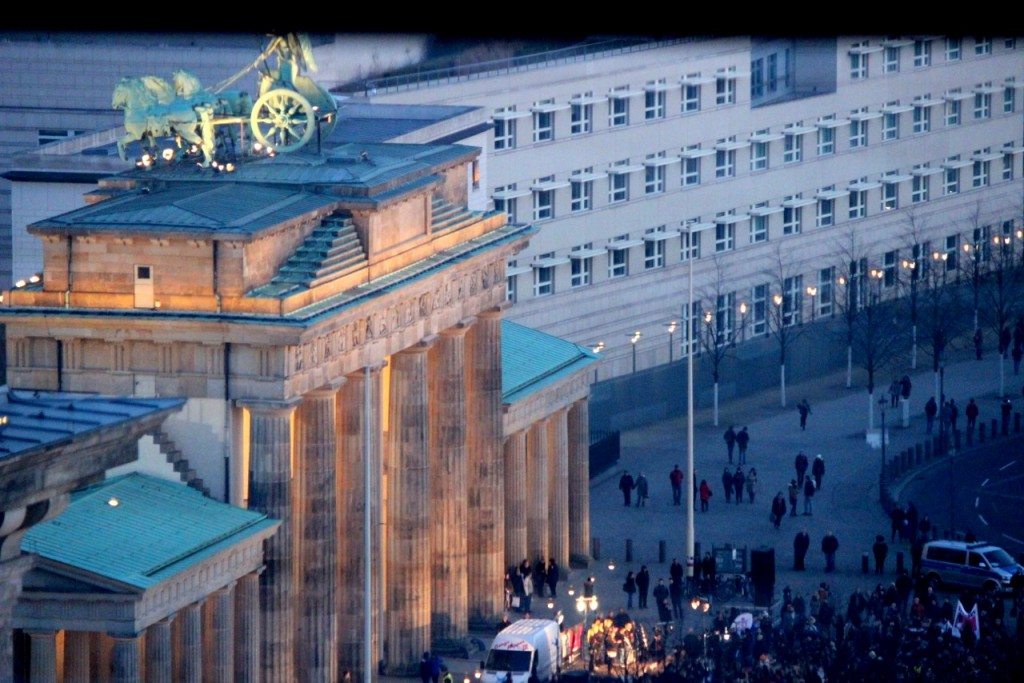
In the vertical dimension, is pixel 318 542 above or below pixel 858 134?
below

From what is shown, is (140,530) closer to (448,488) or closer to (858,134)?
(448,488)

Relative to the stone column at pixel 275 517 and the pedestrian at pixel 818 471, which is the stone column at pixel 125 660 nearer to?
the stone column at pixel 275 517

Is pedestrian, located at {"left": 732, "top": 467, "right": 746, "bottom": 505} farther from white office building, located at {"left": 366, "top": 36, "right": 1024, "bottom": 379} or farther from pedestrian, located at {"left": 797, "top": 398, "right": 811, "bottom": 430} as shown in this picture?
pedestrian, located at {"left": 797, "top": 398, "right": 811, "bottom": 430}

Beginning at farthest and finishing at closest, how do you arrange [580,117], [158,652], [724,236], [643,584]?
[724,236]
[580,117]
[643,584]
[158,652]

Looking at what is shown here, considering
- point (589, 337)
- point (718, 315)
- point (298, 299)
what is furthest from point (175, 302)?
point (718, 315)

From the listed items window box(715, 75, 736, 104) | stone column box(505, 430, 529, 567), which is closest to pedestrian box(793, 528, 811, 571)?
stone column box(505, 430, 529, 567)

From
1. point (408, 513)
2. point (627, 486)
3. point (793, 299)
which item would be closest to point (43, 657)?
point (408, 513)
